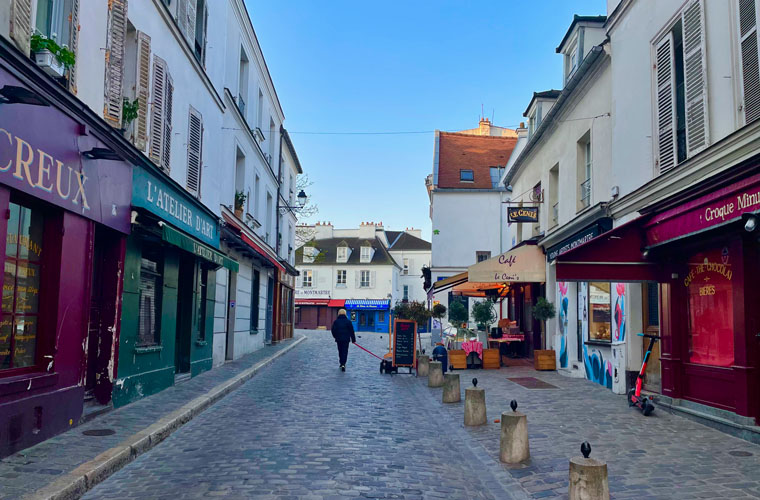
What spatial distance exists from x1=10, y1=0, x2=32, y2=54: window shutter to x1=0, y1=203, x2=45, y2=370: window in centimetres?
157

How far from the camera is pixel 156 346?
10.2m

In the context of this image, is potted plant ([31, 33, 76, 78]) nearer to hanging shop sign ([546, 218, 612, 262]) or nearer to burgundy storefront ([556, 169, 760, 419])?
burgundy storefront ([556, 169, 760, 419])

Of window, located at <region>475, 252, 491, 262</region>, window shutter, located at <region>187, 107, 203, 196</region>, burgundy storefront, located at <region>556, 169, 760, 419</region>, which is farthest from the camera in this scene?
window, located at <region>475, 252, 491, 262</region>

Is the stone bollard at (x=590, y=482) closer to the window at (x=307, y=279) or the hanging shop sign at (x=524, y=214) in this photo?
the hanging shop sign at (x=524, y=214)

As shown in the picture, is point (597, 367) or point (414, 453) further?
point (597, 367)

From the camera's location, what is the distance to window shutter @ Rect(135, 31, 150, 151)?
9.26 meters

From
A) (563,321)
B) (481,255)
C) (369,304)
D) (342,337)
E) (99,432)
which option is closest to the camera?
(99,432)

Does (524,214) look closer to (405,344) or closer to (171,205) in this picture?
(405,344)

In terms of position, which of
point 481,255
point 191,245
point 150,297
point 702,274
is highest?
point 481,255

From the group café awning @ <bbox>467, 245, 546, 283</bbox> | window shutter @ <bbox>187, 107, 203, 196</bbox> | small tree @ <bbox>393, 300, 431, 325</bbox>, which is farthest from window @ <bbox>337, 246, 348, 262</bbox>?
window shutter @ <bbox>187, 107, 203, 196</bbox>

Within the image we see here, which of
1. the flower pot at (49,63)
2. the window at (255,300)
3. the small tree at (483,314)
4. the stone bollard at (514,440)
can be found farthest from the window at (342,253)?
the stone bollard at (514,440)

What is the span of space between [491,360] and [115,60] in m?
11.2

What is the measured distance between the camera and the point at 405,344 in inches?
578

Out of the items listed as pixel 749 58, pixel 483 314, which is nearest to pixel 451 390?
pixel 749 58
